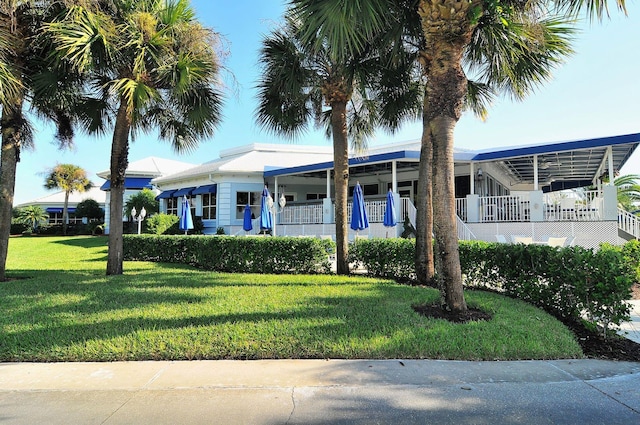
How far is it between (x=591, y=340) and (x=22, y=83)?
490 inches

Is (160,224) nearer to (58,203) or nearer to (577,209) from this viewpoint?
(577,209)

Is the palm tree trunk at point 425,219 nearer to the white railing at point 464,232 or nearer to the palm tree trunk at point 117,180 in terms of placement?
the white railing at point 464,232

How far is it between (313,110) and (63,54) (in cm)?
618

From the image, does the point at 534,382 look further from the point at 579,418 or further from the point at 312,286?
the point at 312,286

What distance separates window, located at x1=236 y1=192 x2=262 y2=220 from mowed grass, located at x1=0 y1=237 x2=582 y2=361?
1350 cm

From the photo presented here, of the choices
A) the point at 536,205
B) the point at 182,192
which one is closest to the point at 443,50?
the point at 536,205

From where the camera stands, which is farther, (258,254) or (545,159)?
(545,159)

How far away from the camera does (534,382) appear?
3.86 metres

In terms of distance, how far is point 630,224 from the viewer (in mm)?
14172

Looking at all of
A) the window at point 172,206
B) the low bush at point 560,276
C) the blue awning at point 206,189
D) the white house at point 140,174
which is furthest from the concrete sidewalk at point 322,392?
the white house at point 140,174

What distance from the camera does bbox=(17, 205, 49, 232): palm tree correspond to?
113 feet

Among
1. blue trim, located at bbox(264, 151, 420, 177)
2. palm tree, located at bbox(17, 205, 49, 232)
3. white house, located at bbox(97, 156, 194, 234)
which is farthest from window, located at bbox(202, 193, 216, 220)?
palm tree, located at bbox(17, 205, 49, 232)

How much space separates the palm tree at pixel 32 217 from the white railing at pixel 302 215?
27.9 metres

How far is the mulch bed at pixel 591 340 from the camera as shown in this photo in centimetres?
475
